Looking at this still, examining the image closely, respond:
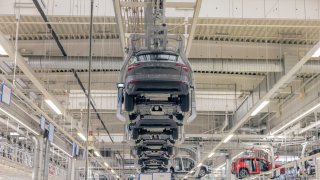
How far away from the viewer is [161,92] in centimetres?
489

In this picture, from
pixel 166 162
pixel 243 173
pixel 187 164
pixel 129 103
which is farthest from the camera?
pixel 187 164

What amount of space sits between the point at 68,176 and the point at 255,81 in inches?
308

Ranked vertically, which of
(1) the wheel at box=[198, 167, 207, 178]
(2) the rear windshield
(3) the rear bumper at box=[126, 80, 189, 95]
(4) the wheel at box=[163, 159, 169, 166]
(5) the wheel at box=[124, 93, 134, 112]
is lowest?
(4) the wheel at box=[163, 159, 169, 166]

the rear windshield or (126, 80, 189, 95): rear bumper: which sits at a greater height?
the rear windshield

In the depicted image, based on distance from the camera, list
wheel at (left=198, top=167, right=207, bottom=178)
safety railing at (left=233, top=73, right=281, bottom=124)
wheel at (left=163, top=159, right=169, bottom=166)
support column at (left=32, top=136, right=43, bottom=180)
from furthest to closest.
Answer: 1. wheel at (left=198, top=167, right=207, bottom=178)
2. support column at (left=32, top=136, right=43, bottom=180)
3. wheel at (left=163, top=159, right=169, bottom=166)
4. safety railing at (left=233, top=73, right=281, bottom=124)

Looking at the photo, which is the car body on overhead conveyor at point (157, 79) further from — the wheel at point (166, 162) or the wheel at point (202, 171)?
the wheel at point (202, 171)

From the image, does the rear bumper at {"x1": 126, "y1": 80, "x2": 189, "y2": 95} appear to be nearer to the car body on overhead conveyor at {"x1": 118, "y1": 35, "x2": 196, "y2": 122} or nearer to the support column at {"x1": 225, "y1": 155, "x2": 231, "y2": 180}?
the car body on overhead conveyor at {"x1": 118, "y1": 35, "x2": 196, "y2": 122}

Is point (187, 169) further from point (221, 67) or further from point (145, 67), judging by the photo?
point (145, 67)

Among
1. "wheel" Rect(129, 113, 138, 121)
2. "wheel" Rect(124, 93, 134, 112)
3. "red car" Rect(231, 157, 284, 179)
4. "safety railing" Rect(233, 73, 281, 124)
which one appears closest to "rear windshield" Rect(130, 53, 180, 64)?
"wheel" Rect(124, 93, 134, 112)

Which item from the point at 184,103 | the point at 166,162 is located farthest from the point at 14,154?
the point at 184,103

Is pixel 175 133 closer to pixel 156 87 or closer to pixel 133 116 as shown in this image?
pixel 133 116

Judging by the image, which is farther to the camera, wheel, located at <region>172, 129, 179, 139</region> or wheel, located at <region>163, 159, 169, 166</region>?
wheel, located at <region>163, 159, 169, 166</region>

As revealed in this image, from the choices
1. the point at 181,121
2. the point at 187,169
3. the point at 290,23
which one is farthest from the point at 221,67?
the point at 187,169

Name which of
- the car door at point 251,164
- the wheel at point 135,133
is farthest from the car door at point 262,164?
the wheel at point 135,133
